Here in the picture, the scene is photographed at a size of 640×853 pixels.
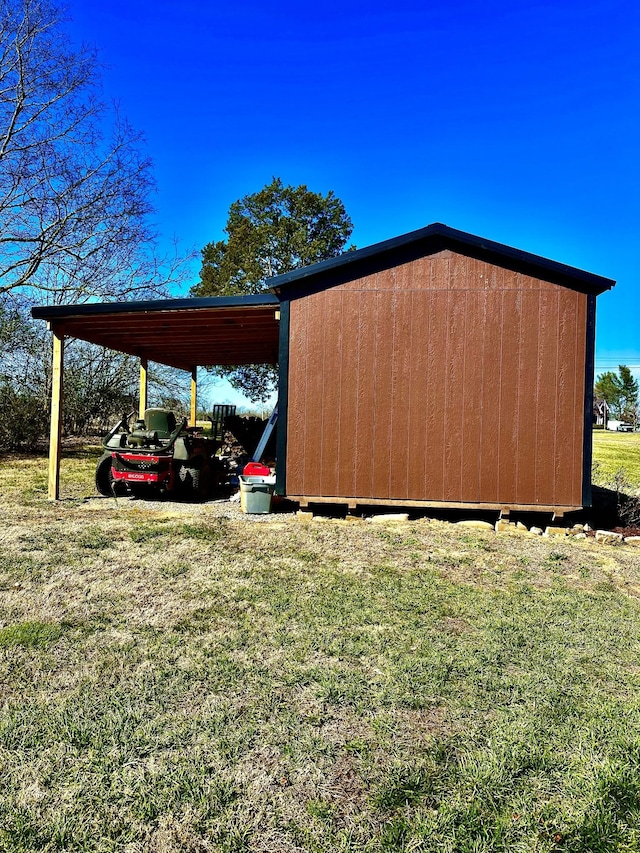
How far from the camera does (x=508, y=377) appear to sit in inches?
231

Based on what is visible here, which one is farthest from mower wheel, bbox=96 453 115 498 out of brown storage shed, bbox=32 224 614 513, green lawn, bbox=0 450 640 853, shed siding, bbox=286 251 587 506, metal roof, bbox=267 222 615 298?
metal roof, bbox=267 222 615 298

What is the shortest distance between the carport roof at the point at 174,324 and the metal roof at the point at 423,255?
0.49 m

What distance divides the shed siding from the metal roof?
103 mm

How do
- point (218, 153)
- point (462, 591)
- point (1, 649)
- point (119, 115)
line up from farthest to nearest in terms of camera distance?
point (119, 115)
point (218, 153)
point (462, 591)
point (1, 649)

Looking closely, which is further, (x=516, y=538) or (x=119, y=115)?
(x=119, y=115)

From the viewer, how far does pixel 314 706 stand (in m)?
2.10

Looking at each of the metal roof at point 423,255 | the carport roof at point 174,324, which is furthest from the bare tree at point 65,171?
the metal roof at point 423,255

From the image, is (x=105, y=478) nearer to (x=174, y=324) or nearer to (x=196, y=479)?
(x=196, y=479)

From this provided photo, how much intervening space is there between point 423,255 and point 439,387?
1.63 metres

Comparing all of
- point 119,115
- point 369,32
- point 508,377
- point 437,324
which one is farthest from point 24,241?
point 508,377

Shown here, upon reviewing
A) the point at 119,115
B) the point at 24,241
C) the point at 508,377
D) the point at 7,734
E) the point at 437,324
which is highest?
the point at 119,115

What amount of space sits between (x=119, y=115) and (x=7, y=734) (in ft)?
51.0

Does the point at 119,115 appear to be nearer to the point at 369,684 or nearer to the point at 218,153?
the point at 218,153

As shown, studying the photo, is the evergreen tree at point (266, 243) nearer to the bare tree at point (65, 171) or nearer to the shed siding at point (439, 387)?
the bare tree at point (65, 171)
